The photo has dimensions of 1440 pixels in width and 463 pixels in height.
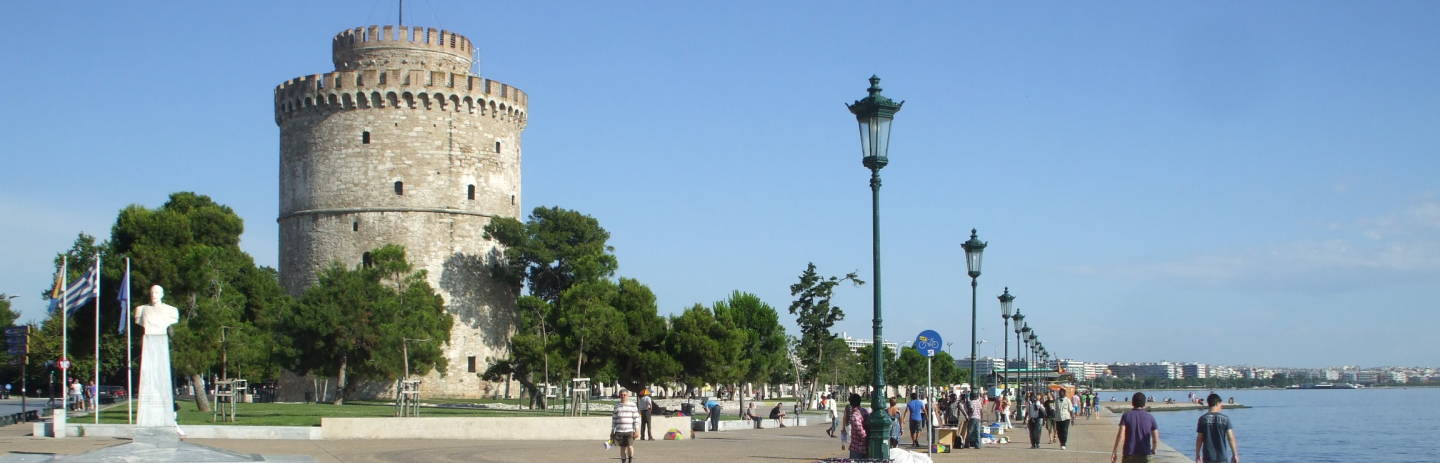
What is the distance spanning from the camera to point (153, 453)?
1590 cm

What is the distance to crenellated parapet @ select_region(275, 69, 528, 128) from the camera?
49.7 meters

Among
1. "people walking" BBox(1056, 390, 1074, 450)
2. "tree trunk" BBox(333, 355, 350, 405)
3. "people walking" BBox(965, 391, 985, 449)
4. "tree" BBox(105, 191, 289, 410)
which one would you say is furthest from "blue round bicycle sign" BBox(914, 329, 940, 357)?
"tree trunk" BBox(333, 355, 350, 405)

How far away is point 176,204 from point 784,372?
42.1 m

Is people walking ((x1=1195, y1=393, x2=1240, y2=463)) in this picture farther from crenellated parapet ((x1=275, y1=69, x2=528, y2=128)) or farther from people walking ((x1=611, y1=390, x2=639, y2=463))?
crenellated parapet ((x1=275, y1=69, x2=528, y2=128))

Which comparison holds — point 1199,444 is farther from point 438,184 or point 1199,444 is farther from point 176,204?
point 438,184

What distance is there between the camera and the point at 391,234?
Answer: 163ft

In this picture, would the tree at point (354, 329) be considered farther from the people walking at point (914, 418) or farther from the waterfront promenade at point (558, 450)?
the people walking at point (914, 418)

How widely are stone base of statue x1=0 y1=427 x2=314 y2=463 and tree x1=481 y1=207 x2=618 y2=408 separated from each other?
30252 mm

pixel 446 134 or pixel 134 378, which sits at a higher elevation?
pixel 446 134

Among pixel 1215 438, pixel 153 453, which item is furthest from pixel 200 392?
pixel 1215 438

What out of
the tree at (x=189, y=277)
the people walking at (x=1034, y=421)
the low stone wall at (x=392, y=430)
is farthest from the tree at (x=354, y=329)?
the people walking at (x=1034, y=421)

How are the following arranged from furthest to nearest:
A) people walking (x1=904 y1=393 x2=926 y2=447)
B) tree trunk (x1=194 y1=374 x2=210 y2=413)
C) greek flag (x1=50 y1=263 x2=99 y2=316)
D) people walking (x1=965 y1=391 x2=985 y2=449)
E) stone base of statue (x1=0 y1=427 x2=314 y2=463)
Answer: tree trunk (x1=194 y1=374 x2=210 y2=413) → greek flag (x1=50 y1=263 x2=99 y2=316) → people walking (x1=904 y1=393 x2=926 y2=447) → people walking (x1=965 y1=391 x2=985 y2=449) → stone base of statue (x1=0 y1=427 x2=314 y2=463)

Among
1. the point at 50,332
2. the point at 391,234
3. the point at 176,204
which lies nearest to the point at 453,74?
the point at 391,234

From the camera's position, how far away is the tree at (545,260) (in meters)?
48.2
